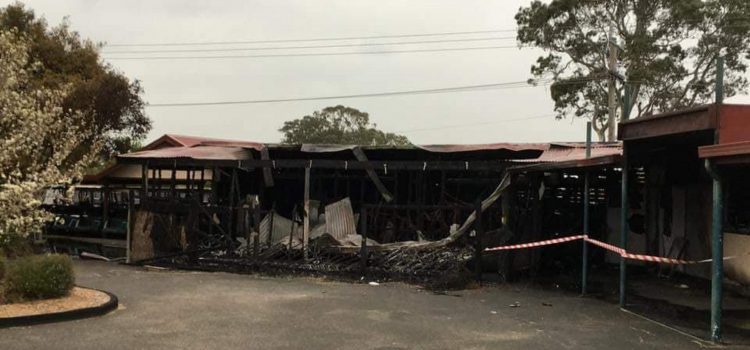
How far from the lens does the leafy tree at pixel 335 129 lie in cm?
5531

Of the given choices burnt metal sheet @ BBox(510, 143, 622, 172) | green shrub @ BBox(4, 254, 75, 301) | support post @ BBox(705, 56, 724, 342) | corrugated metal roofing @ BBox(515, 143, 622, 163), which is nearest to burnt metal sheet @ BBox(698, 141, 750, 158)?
support post @ BBox(705, 56, 724, 342)

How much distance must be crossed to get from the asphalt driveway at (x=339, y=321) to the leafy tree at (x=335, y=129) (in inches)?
1696

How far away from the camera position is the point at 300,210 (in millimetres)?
16578

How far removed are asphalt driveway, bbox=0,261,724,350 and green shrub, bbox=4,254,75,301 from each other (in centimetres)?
97

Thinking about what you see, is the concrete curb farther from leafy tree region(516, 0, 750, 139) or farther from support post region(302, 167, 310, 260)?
leafy tree region(516, 0, 750, 139)

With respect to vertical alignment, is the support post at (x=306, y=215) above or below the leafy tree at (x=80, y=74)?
below

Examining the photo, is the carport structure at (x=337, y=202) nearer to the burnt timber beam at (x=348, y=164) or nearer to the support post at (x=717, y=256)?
the burnt timber beam at (x=348, y=164)

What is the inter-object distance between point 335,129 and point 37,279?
47388 mm

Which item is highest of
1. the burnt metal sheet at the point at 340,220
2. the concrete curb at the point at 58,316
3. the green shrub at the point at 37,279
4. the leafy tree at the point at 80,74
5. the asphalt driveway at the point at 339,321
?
the leafy tree at the point at 80,74

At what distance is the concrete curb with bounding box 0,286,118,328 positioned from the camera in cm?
799

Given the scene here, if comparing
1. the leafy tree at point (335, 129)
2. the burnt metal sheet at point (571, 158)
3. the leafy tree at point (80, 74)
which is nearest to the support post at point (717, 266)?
the burnt metal sheet at point (571, 158)

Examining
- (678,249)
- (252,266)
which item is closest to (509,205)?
(678,249)

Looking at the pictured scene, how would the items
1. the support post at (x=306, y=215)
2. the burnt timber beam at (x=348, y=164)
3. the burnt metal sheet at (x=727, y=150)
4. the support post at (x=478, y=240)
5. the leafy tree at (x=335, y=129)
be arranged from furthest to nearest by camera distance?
the leafy tree at (x=335, y=129) < the support post at (x=306, y=215) < the burnt timber beam at (x=348, y=164) < the support post at (x=478, y=240) < the burnt metal sheet at (x=727, y=150)

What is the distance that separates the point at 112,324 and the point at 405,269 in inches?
249
